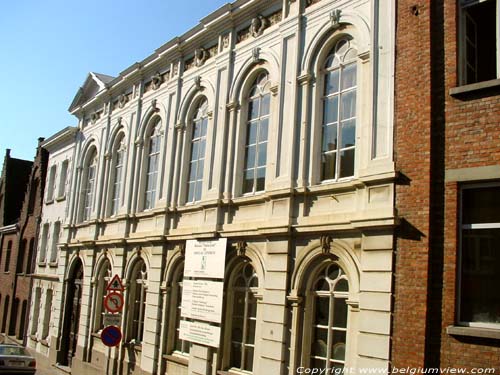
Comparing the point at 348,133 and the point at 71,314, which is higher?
the point at 348,133

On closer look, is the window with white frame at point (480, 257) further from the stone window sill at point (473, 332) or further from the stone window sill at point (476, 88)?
the stone window sill at point (476, 88)

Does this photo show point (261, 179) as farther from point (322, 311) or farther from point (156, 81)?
point (156, 81)

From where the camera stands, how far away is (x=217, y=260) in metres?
13.8

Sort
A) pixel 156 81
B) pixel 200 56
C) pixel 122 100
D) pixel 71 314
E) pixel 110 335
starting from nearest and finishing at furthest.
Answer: pixel 110 335, pixel 200 56, pixel 156 81, pixel 122 100, pixel 71 314

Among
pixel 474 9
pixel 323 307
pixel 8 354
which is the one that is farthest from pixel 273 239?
pixel 8 354

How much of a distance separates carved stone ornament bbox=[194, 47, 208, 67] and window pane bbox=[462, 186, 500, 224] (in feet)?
30.6

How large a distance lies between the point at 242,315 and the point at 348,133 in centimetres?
493

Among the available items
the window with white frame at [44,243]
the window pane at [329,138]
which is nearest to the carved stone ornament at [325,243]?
the window pane at [329,138]

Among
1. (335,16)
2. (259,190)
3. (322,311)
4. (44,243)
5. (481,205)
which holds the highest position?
(335,16)

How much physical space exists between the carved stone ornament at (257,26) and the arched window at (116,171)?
318 inches

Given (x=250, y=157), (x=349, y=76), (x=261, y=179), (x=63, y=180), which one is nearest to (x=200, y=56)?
(x=250, y=157)

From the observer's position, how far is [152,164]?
1839cm

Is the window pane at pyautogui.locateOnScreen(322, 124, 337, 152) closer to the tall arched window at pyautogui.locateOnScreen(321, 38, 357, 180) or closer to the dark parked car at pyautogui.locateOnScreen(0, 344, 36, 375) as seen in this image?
the tall arched window at pyautogui.locateOnScreen(321, 38, 357, 180)

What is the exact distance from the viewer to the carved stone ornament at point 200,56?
16.1 metres
